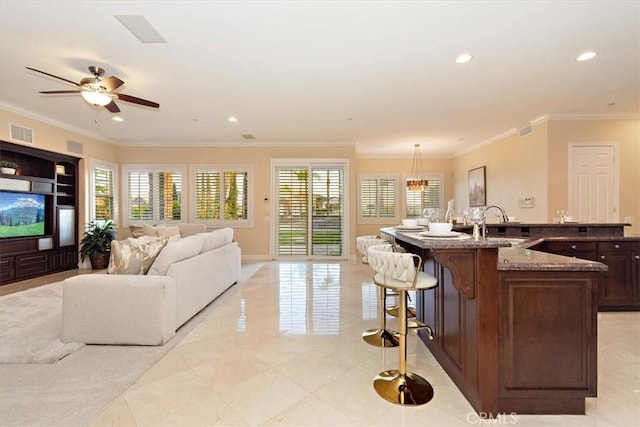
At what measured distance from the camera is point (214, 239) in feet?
13.6

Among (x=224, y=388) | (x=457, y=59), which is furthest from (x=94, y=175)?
(x=457, y=59)

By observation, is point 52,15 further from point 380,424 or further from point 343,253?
point 343,253

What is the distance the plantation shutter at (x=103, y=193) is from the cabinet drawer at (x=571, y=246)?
8.34 metres

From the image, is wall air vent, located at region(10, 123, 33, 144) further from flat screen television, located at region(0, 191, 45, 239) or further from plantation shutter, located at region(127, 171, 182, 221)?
plantation shutter, located at region(127, 171, 182, 221)

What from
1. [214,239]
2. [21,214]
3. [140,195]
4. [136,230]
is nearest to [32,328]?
[214,239]

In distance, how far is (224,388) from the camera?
2.04m

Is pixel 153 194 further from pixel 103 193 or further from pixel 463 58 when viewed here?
pixel 463 58

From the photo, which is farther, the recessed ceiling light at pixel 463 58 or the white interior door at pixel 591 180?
the white interior door at pixel 591 180

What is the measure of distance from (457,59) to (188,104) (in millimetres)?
3909

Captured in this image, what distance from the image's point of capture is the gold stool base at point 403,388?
1.91 meters

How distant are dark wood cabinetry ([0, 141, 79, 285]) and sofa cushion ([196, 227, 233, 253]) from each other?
12.0 ft

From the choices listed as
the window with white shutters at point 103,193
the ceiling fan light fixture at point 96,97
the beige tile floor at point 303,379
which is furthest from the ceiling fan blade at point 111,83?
the window with white shutters at point 103,193

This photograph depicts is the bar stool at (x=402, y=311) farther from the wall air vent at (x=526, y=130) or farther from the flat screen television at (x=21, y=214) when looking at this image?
the flat screen television at (x=21, y=214)

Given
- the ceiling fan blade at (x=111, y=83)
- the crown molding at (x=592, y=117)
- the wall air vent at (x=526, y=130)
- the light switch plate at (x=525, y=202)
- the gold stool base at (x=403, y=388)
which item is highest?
the crown molding at (x=592, y=117)
